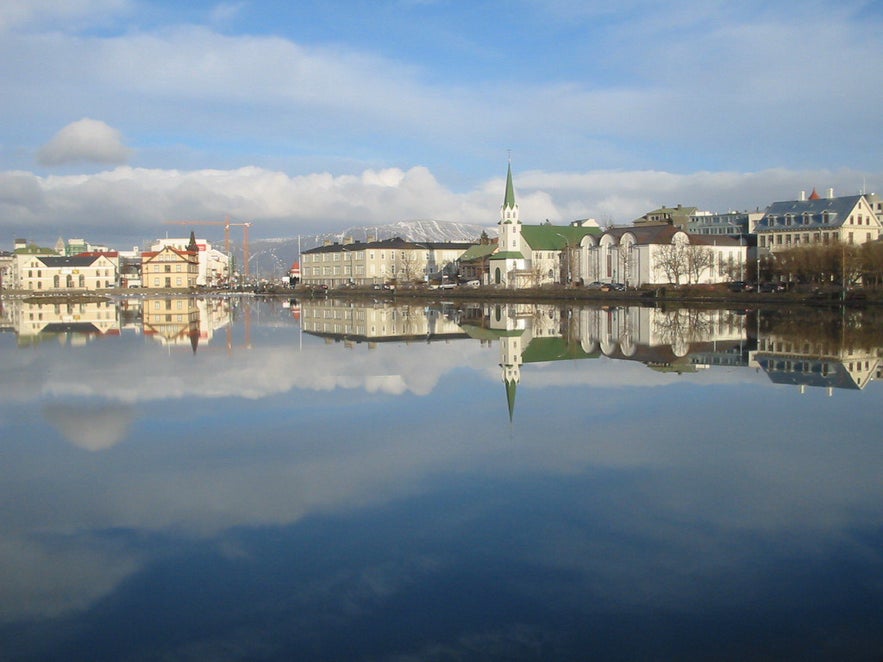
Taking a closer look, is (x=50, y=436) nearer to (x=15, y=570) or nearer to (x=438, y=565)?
(x=15, y=570)

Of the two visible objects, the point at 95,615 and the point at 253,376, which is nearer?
the point at 95,615

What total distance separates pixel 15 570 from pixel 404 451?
393 cm

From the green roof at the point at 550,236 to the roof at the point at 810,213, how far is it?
1405 centimetres

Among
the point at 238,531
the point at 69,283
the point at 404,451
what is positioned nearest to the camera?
the point at 238,531

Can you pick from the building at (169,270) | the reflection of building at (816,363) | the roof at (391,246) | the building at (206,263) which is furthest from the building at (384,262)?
the reflection of building at (816,363)

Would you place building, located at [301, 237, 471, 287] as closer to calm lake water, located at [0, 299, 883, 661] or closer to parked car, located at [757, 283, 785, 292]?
parked car, located at [757, 283, 785, 292]

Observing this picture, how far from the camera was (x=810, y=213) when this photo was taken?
5494 cm

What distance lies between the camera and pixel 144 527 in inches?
239

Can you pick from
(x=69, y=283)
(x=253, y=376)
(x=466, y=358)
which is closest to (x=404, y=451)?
(x=253, y=376)

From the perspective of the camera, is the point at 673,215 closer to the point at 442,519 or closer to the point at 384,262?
the point at 384,262

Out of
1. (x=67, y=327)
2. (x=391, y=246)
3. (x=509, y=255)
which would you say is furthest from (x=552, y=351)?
(x=391, y=246)

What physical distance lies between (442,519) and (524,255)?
62205 millimetres

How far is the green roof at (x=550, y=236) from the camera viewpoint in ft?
222

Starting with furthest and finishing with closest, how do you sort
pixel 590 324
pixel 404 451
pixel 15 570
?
pixel 590 324 < pixel 404 451 < pixel 15 570
